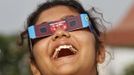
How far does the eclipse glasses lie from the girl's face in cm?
3

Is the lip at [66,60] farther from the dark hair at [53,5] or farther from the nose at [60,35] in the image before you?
the dark hair at [53,5]

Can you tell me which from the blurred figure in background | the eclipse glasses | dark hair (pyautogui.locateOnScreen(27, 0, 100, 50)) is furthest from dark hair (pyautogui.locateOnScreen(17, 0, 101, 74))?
the blurred figure in background

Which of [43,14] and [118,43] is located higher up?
[43,14]

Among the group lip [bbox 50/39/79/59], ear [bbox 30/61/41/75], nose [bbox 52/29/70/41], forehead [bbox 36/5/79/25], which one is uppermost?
forehead [bbox 36/5/79/25]

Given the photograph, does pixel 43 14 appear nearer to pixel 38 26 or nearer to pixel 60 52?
pixel 38 26

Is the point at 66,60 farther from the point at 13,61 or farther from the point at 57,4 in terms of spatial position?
the point at 13,61

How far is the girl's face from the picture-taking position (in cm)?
322

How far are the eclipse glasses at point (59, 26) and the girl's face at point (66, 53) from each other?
0.10 ft

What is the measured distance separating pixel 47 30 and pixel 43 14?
8.0 inches

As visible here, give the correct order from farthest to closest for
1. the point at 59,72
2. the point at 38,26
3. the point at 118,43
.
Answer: the point at 118,43
the point at 38,26
the point at 59,72

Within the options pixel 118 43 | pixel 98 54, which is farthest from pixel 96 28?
pixel 118 43

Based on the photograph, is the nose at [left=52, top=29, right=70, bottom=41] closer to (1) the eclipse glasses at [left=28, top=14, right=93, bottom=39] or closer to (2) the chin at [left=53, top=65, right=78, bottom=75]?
(1) the eclipse glasses at [left=28, top=14, right=93, bottom=39]

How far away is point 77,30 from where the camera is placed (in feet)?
11.1

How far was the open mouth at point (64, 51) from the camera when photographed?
323 cm
